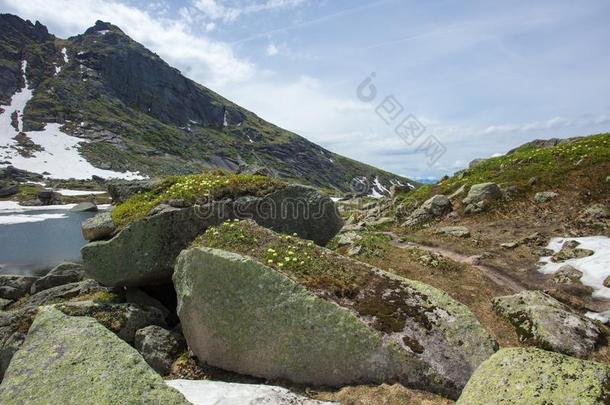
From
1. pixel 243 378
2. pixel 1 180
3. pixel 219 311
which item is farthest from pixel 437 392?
pixel 1 180

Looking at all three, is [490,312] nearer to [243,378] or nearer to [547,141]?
[243,378]

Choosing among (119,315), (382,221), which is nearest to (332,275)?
(119,315)

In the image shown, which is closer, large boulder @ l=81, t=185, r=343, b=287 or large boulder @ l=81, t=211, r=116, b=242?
large boulder @ l=81, t=185, r=343, b=287

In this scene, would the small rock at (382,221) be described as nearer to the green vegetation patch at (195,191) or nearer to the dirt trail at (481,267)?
the dirt trail at (481,267)

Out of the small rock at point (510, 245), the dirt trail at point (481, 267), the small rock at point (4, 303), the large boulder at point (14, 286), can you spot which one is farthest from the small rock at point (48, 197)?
the small rock at point (510, 245)

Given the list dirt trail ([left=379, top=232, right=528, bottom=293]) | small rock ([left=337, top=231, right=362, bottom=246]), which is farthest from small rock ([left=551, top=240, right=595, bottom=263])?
small rock ([left=337, top=231, right=362, bottom=246])

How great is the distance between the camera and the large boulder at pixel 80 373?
730 centimetres

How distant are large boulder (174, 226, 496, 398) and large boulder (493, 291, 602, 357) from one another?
3.31m

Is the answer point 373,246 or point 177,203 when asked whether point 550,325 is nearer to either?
point 373,246

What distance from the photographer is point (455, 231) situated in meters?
32.5

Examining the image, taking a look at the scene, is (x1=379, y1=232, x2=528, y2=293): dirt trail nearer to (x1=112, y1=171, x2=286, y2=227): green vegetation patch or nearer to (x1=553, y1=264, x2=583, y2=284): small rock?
(x1=553, y1=264, x2=583, y2=284): small rock

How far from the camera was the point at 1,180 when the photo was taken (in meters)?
155

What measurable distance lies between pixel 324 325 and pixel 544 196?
2831 cm

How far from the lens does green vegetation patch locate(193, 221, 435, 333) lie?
14016mm
